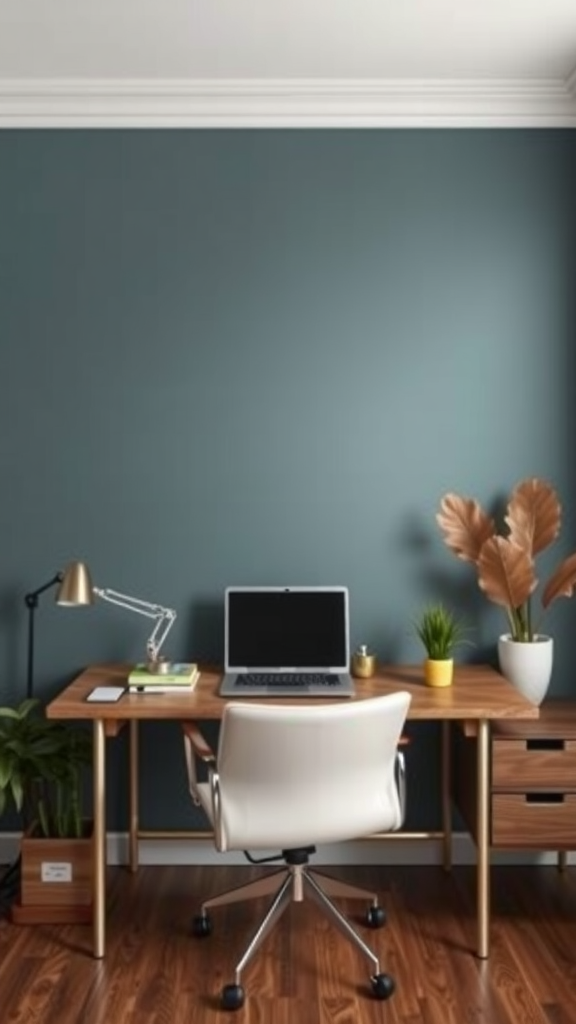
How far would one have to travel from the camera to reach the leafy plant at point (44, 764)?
119 inches

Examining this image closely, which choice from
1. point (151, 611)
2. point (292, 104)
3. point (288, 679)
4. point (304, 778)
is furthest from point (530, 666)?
point (292, 104)

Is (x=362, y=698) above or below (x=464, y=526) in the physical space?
below

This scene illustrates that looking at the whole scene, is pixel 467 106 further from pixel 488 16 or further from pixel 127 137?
pixel 127 137

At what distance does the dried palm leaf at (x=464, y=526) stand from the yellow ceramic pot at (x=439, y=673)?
1.25ft

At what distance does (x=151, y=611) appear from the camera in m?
3.36

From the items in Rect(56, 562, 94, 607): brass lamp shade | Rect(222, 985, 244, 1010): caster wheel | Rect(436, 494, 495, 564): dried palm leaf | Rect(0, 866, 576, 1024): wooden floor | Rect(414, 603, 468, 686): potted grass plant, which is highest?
Rect(436, 494, 495, 564): dried palm leaf

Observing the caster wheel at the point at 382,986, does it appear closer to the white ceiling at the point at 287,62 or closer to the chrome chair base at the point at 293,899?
the chrome chair base at the point at 293,899

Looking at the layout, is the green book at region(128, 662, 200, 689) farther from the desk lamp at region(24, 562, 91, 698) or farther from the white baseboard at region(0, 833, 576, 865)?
the white baseboard at region(0, 833, 576, 865)

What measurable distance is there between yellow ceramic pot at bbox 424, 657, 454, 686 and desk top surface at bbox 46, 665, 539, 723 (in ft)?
0.09

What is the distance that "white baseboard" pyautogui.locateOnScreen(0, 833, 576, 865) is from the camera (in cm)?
340

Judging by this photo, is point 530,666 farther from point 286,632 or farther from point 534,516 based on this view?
point 286,632

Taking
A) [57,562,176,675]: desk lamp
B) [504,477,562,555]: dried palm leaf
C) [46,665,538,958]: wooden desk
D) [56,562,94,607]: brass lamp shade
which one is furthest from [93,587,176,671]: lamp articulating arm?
[504,477,562,555]: dried palm leaf

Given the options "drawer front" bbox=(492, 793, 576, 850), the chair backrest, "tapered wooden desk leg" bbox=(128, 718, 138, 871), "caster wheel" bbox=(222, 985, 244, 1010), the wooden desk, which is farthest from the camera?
"tapered wooden desk leg" bbox=(128, 718, 138, 871)

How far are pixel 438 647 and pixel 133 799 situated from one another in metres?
1.19
